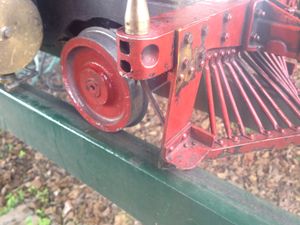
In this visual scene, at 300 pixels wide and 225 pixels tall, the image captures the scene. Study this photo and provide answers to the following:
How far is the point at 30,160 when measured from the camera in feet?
9.25

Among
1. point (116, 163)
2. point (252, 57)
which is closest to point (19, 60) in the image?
point (116, 163)

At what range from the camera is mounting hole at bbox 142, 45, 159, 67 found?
37.4 inches

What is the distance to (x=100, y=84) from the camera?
1.43m

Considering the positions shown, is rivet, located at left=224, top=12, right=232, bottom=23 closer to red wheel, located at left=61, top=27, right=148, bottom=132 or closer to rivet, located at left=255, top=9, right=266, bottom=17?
rivet, located at left=255, top=9, right=266, bottom=17

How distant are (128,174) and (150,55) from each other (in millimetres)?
606

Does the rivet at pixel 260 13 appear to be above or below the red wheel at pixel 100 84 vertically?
above

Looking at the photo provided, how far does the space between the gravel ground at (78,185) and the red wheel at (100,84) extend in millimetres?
1084

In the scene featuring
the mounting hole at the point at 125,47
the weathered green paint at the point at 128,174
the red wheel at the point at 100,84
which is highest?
the mounting hole at the point at 125,47

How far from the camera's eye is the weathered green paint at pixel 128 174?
1217 mm

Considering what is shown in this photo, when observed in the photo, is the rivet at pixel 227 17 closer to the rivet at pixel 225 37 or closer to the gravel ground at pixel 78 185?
the rivet at pixel 225 37

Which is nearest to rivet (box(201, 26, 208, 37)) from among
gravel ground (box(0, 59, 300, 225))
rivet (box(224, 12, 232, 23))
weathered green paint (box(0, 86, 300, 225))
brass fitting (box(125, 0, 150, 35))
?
rivet (box(224, 12, 232, 23))

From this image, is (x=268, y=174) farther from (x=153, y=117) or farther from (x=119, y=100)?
(x=119, y=100)

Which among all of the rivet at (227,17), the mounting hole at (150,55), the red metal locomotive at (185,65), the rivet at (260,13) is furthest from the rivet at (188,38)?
the rivet at (260,13)

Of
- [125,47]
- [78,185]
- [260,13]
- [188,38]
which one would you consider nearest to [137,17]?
[125,47]
